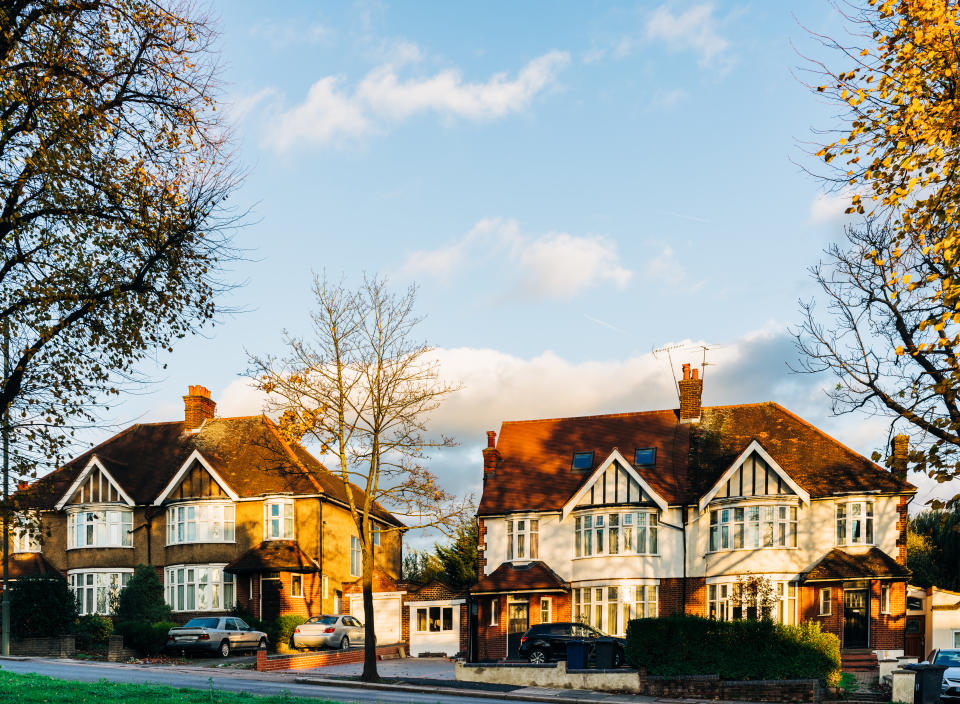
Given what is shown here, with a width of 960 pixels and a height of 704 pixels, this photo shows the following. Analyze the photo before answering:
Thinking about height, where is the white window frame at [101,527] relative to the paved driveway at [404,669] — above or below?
above

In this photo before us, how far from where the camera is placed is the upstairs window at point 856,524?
4184cm

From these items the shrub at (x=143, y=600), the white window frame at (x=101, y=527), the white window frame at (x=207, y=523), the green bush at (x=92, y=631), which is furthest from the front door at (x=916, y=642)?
the white window frame at (x=101, y=527)

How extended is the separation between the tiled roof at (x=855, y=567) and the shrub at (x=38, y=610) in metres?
30.4

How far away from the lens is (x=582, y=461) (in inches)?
1884

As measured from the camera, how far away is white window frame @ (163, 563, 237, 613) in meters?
48.7

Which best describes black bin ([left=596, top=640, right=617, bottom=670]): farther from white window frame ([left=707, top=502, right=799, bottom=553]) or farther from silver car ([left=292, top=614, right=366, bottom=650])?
silver car ([left=292, top=614, right=366, bottom=650])

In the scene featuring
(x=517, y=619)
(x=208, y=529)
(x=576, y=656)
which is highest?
(x=208, y=529)

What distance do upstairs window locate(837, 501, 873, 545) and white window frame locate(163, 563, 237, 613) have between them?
2726 cm

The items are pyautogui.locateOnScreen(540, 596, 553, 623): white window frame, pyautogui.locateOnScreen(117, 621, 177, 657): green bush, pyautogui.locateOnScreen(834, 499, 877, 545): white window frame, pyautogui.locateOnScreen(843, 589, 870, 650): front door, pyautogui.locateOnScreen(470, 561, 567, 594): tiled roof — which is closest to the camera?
pyautogui.locateOnScreen(117, 621, 177, 657): green bush

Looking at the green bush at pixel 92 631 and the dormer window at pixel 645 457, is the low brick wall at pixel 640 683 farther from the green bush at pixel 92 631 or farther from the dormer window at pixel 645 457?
the green bush at pixel 92 631

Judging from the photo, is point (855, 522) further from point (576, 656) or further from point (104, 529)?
point (104, 529)

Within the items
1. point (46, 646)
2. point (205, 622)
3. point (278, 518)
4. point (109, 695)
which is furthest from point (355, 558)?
point (109, 695)

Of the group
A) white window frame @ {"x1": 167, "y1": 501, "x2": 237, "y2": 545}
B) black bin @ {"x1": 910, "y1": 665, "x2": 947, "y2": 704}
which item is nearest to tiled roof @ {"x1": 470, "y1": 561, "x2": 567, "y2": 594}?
white window frame @ {"x1": 167, "y1": 501, "x2": 237, "y2": 545}

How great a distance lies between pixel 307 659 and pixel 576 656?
10.6m
